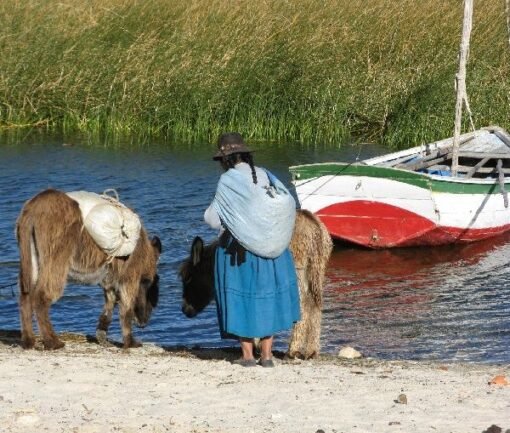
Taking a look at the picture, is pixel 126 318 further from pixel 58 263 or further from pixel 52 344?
pixel 58 263

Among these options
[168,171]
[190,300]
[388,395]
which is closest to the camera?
[388,395]

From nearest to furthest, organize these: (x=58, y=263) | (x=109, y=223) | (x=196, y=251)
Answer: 1. (x=58, y=263)
2. (x=109, y=223)
3. (x=196, y=251)

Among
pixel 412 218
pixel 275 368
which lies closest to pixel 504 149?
pixel 412 218

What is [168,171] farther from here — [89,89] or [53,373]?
[53,373]

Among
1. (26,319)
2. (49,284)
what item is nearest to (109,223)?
(49,284)

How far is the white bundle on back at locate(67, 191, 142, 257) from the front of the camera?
8922mm

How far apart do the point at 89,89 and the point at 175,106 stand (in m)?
1.38

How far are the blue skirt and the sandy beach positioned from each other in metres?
0.27

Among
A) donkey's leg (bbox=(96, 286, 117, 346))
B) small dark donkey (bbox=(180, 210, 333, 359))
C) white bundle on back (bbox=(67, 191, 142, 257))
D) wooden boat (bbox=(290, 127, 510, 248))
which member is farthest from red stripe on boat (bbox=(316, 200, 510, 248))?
white bundle on back (bbox=(67, 191, 142, 257))

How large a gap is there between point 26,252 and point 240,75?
499 inches

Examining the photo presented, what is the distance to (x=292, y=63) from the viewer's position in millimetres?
21516

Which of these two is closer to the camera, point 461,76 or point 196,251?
point 196,251

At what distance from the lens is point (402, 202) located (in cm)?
1530

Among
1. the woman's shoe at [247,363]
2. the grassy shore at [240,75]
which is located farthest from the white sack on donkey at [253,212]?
the grassy shore at [240,75]
